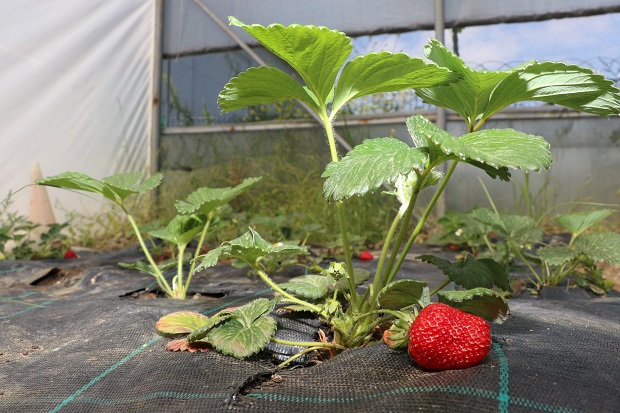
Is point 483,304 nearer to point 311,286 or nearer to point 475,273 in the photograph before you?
point 475,273

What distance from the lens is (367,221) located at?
3.73 m

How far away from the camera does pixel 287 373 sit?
977mm

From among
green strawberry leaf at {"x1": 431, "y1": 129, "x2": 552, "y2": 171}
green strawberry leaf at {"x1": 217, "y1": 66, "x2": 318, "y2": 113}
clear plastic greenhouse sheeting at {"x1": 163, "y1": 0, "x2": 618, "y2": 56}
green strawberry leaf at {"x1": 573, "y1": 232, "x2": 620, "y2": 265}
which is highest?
clear plastic greenhouse sheeting at {"x1": 163, "y1": 0, "x2": 618, "y2": 56}

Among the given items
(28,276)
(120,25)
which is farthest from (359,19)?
(28,276)

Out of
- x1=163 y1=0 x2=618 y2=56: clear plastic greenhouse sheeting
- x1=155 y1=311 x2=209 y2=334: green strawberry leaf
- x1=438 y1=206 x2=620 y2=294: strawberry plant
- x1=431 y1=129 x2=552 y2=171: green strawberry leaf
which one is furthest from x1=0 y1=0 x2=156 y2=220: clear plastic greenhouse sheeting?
x1=431 y1=129 x2=552 y2=171: green strawberry leaf

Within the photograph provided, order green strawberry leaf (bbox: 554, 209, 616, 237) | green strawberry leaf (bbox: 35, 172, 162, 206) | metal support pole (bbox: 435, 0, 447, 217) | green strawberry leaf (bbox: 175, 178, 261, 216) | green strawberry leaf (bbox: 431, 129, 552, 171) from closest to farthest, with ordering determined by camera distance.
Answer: green strawberry leaf (bbox: 431, 129, 552, 171) < green strawberry leaf (bbox: 35, 172, 162, 206) < green strawberry leaf (bbox: 175, 178, 261, 216) < green strawberry leaf (bbox: 554, 209, 616, 237) < metal support pole (bbox: 435, 0, 447, 217)

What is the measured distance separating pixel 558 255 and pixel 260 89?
1244 mm

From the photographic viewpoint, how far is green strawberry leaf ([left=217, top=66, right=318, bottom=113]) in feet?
3.40

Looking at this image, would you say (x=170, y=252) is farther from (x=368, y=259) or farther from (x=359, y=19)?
(x=359, y=19)

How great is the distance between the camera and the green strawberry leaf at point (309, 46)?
922 millimetres

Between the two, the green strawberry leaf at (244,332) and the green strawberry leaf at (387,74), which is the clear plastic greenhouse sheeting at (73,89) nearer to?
the green strawberry leaf at (244,332)

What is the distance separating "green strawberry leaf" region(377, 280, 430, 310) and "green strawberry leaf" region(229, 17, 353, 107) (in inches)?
16.0

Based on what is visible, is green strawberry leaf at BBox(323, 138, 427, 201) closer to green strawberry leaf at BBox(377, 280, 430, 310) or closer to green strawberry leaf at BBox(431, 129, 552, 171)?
green strawberry leaf at BBox(431, 129, 552, 171)

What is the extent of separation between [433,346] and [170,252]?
2214 millimetres
